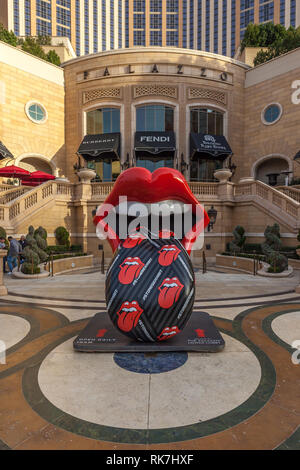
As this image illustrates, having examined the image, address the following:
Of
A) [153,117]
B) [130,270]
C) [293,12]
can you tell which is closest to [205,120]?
[153,117]

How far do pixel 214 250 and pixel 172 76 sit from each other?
654 inches

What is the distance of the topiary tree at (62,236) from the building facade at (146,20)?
299 ft

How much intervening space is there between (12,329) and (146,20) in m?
116

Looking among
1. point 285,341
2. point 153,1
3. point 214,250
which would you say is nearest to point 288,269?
point 214,250

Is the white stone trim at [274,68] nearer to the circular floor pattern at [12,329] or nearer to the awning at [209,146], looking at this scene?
the awning at [209,146]

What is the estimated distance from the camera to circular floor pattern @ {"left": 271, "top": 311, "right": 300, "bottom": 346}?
5068 mm

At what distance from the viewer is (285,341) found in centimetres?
489

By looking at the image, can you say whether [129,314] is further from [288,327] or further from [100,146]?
[100,146]

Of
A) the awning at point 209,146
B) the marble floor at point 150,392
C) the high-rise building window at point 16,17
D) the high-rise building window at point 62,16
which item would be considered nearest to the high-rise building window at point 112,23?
the high-rise building window at point 62,16

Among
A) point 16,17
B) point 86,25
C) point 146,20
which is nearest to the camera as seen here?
point 16,17

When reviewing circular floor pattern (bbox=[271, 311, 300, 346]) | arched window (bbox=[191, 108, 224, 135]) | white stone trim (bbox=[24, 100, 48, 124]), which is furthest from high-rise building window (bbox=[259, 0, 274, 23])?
circular floor pattern (bbox=[271, 311, 300, 346])

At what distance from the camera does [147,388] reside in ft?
11.2

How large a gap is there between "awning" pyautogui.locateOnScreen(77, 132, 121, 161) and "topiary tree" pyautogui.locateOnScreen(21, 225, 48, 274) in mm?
11397

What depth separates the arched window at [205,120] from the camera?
80.2ft
